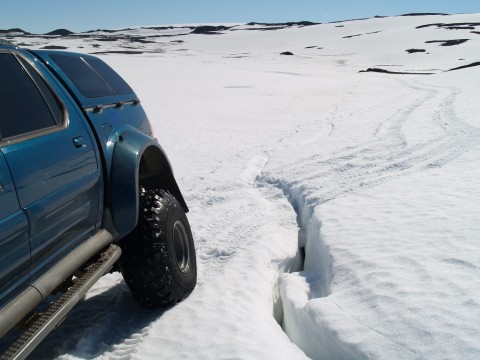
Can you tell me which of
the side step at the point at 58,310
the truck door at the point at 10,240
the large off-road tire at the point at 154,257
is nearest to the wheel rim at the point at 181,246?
the large off-road tire at the point at 154,257

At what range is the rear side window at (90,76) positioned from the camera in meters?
3.05

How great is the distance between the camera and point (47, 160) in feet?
7.59

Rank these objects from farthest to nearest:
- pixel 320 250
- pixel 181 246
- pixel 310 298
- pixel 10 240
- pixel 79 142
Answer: pixel 320 250, pixel 310 298, pixel 181 246, pixel 79 142, pixel 10 240

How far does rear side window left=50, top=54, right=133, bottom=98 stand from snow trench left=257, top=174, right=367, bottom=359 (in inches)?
82.3

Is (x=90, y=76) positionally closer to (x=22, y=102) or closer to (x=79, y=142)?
(x=79, y=142)

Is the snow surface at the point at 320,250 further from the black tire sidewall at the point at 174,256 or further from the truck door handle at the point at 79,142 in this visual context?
the truck door handle at the point at 79,142

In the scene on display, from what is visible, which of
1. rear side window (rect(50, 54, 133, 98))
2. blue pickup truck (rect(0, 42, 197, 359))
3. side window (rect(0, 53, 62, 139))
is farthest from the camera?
rear side window (rect(50, 54, 133, 98))

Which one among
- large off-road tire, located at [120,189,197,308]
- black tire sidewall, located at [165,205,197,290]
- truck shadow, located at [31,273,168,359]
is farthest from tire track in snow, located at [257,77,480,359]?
truck shadow, located at [31,273,168,359]

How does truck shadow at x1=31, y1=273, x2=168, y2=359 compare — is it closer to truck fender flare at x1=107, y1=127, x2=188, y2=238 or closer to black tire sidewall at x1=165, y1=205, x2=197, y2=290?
black tire sidewall at x1=165, y1=205, x2=197, y2=290

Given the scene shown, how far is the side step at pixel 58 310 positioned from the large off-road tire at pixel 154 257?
0.20m

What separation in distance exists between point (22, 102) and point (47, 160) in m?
0.37

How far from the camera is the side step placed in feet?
6.65

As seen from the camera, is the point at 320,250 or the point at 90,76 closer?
the point at 90,76

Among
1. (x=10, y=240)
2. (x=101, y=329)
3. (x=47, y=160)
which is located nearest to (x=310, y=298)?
(x=101, y=329)
